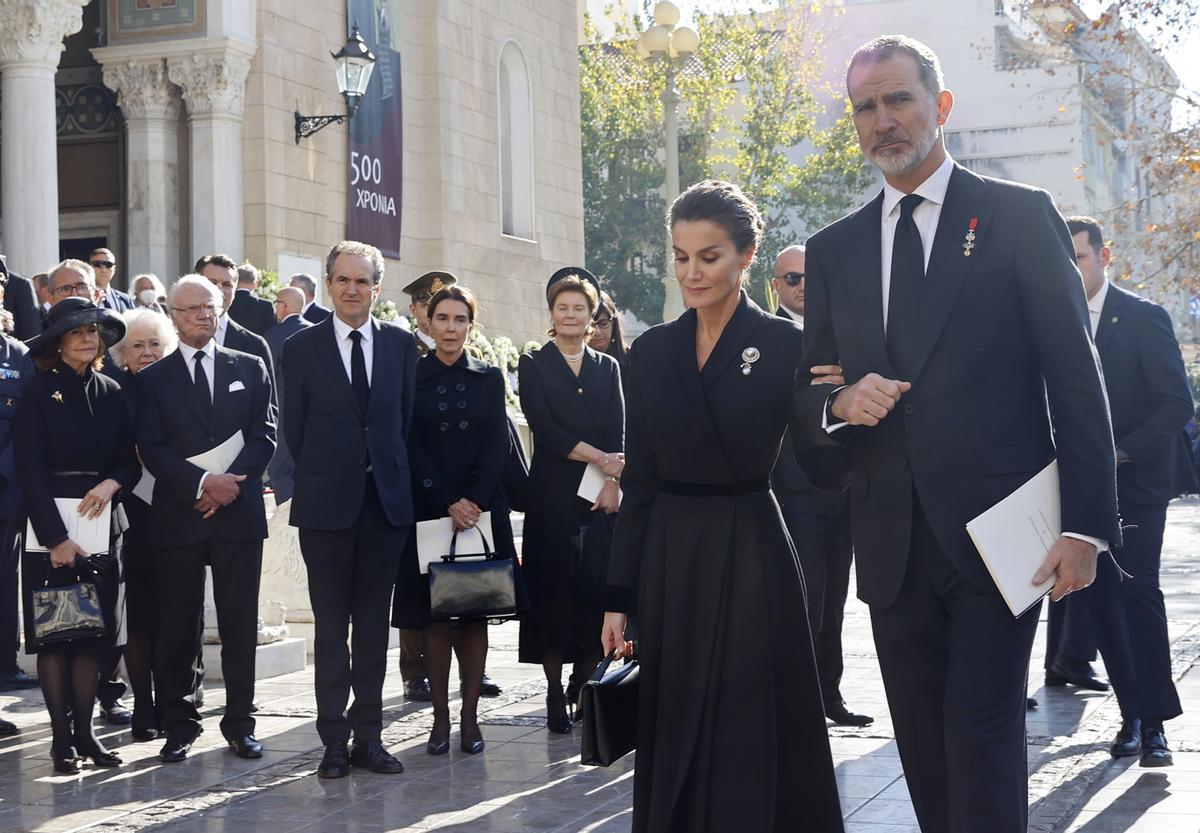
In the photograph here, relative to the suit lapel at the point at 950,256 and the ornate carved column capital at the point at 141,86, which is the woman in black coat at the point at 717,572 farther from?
the ornate carved column capital at the point at 141,86

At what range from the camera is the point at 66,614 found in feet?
24.5

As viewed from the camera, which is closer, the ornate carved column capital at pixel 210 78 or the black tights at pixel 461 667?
the black tights at pixel 461 667

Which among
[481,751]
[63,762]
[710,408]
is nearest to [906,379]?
[710,408]

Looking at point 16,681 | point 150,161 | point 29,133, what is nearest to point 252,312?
point 29,133

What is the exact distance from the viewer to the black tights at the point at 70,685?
24.6ft

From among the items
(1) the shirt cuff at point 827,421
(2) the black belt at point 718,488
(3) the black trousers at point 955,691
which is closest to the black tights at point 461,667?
→ (2) the black belt at point 718,488

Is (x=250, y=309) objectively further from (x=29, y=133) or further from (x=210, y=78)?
(x=210, y=78)

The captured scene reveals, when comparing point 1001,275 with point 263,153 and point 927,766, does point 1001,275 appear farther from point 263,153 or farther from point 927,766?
point 263,153

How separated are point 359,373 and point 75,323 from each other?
130 centimetres

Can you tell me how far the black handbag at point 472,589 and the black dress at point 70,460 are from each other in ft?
4.73

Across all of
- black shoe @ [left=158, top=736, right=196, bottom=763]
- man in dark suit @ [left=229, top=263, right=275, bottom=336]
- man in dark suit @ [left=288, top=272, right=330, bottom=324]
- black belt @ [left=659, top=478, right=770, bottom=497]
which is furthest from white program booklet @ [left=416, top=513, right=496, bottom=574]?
man in dark suit @ [left=229, top=263, right=275, bottom=336]

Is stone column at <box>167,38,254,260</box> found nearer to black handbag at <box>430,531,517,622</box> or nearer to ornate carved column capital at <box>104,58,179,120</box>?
ornate carved column capital at <box>104,58,179,120</box>

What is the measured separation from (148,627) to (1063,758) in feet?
14.2

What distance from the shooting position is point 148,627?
834cm
